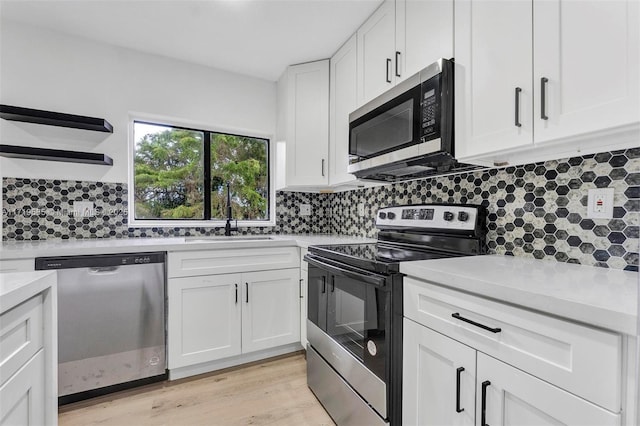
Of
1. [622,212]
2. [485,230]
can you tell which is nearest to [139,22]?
[485,230]

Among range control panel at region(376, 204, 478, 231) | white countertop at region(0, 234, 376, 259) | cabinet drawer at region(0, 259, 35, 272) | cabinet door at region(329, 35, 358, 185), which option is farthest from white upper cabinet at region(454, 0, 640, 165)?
cabinet drawer at region(0, 259, 35, 272)

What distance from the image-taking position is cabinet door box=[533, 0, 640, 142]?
86 centimetres

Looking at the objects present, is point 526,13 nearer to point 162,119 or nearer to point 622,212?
point 622,212

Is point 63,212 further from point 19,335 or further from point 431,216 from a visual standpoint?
point 431,216

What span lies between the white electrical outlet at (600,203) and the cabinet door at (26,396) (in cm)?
A: 189

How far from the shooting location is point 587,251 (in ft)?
3.90

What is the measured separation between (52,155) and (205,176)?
3.49ft

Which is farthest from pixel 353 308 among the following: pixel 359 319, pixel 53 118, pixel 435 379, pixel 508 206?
pixel 53 118

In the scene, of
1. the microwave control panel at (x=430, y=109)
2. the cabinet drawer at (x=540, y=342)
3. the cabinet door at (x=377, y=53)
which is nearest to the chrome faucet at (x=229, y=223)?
the cabinet door at (x=377, y=53)

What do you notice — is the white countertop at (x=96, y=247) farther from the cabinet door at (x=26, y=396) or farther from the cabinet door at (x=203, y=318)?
the cabinet door at (x=26, y=396)

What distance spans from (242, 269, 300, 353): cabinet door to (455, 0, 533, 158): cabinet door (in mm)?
1552

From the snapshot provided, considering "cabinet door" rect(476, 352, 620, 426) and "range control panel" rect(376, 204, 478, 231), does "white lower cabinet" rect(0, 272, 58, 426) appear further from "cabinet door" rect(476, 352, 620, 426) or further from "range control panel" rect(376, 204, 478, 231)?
"range control panel" rect(376, 204, 478, 231)

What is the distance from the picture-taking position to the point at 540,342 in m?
0.80

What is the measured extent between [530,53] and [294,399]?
2.07 meters
